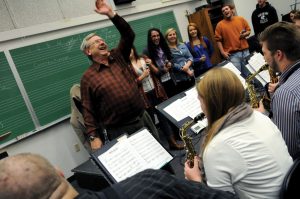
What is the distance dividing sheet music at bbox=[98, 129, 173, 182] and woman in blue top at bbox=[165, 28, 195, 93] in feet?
8.63

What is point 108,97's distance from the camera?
2818 mm

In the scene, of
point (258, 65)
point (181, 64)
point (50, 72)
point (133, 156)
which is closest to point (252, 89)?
point (258, 65)

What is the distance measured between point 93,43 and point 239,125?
1.89 metres

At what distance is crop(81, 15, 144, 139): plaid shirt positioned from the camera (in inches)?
111

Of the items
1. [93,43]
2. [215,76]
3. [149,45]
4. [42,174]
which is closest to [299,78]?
[215,76]

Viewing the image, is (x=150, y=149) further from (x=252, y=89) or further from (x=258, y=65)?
(x=258, y=65)

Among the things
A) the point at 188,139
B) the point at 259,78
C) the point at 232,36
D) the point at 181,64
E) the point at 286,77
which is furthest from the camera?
the point at 232,36

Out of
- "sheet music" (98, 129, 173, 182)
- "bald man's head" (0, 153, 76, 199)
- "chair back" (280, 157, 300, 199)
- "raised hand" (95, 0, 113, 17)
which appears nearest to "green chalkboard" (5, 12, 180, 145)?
"raised hand" (95, 0, 113, 17)

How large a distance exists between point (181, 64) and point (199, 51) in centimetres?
62

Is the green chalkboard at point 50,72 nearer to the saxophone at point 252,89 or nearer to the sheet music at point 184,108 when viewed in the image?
the sheet music at point 184,108

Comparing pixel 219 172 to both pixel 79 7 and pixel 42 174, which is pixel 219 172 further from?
pixel 79 7

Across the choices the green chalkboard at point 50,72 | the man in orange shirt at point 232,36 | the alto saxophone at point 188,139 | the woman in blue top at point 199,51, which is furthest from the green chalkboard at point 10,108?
the man in orange shirt at point 232,36

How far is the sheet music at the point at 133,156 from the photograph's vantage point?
1.74 metres

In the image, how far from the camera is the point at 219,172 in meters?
1.37
